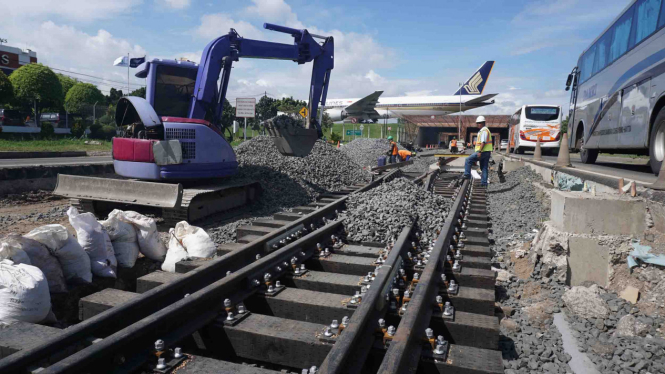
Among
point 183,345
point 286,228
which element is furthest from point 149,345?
point 286,228

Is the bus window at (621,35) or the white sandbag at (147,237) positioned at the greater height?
the bus window at (621,35)

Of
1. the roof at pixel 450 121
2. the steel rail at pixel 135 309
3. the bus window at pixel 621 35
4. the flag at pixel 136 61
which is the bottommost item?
the steel rail at pixel 135 309

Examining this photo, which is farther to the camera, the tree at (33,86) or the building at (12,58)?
the building at (12,58)

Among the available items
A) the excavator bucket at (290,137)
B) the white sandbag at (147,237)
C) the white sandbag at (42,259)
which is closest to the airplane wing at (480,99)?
the excavator bucket at (290,137)

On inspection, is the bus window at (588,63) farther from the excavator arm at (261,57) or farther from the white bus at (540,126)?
the white bus at (540,126)

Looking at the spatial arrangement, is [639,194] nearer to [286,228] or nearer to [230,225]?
[286,228]

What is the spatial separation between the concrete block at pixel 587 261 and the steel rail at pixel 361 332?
86.0 inches

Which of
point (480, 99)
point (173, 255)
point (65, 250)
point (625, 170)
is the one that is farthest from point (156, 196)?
point (480, 99)

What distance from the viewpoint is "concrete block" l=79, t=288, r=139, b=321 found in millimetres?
3229

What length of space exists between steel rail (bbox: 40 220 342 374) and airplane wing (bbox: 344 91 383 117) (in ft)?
175

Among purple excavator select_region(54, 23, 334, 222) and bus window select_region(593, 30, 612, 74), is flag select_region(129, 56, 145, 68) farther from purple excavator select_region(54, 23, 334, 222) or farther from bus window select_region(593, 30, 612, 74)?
bus window select_region(593, 30, 612, 74)

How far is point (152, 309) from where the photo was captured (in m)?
3.12

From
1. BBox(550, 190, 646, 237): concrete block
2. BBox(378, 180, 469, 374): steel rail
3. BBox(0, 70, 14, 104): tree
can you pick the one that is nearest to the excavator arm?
BBox(550, 190, 646, 237): concrete block

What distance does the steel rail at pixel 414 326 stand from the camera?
2229 millimetres
